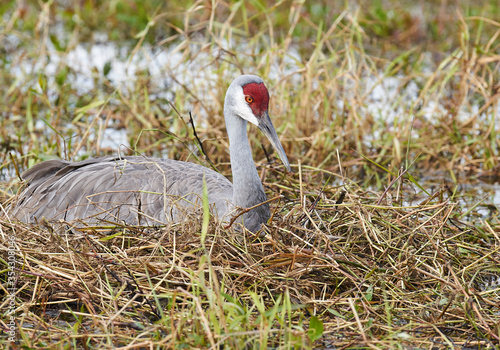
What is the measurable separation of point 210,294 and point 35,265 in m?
1.17

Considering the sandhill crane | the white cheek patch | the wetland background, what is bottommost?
the wetland background

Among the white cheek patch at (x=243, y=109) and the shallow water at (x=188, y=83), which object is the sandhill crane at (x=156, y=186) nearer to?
the white cheek patch at (x=243, y=109)

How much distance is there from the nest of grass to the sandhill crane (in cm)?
19

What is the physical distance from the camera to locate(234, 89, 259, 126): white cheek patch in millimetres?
3850

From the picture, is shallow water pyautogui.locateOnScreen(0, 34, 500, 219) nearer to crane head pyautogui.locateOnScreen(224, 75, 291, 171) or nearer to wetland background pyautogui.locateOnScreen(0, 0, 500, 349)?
wetland background pyautogui.locateOnScreen(0, 0, 500, 349)

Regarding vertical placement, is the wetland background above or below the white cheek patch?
below

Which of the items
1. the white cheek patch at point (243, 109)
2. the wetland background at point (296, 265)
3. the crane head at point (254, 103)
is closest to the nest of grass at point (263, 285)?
the wetland background at point (296, 265)

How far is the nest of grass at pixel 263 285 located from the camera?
291 centimetres

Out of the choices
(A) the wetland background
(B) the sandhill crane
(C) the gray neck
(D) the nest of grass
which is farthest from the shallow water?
(C) the gray neck

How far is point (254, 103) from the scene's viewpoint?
3846mm

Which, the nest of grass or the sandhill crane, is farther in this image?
the sandhill crane

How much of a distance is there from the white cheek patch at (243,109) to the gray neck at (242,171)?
0.19 ft

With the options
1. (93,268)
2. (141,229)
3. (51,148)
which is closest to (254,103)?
(141,229)

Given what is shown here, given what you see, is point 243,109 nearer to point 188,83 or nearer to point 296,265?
point 296,265
